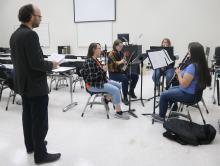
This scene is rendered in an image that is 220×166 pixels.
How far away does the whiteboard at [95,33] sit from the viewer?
28.8 ft

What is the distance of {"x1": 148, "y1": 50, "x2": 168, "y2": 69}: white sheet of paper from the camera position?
3.51 metres

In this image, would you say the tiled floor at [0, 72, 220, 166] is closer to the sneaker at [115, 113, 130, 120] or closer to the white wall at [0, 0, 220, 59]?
the sneaker at [115, 113, 130, 120]

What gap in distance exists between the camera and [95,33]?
29.5 ft

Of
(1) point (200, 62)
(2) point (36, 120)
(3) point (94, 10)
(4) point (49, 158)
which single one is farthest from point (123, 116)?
(3) point (94, 10)

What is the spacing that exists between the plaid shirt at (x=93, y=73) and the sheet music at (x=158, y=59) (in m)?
0.81

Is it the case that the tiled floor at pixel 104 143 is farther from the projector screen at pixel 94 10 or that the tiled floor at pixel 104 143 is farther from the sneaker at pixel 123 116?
the projector screen at pixel 94 10

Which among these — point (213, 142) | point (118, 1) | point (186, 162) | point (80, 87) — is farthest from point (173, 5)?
point (186, 162)

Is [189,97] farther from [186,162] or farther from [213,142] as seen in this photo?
[186,162]

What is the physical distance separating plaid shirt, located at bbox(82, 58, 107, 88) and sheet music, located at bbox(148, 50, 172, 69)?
808mm

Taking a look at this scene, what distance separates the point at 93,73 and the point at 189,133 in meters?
1.64

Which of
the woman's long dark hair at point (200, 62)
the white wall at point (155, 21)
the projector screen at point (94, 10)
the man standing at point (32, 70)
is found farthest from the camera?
the projector screen at point (94, 10)

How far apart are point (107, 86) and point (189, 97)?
1.26 metres

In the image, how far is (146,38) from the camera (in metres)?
8.27

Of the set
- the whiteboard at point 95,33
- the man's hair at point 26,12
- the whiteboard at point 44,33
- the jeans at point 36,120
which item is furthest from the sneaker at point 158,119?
the whiteboard at point 44,33
